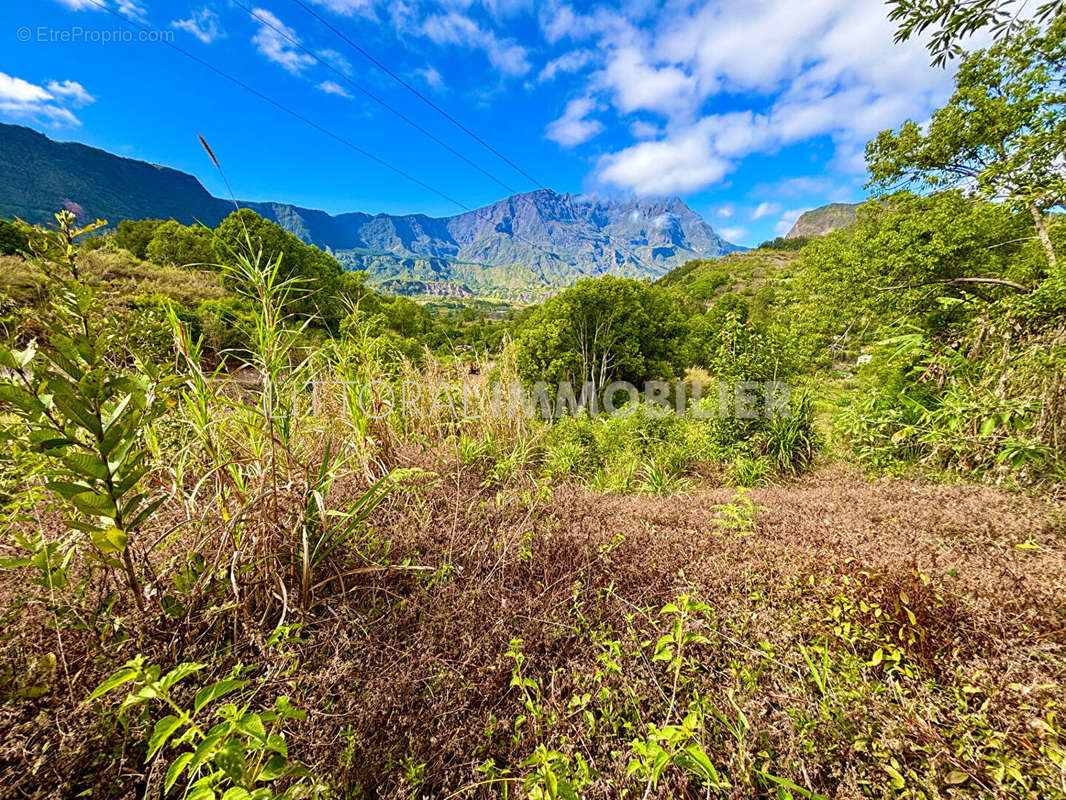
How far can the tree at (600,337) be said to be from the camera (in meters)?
17.7

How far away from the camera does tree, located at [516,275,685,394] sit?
17675mm

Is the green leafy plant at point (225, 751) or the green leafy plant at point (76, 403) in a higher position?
the green leafy plant at point (76, 403)

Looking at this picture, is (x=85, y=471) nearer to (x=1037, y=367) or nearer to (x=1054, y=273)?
(x=1037, y=367)

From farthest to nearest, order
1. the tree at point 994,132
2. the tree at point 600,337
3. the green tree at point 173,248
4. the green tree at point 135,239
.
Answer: the green tree at point 135,239 → the green tree at point 173,248 → the tree at point 600,337 → the tree at point 994,132

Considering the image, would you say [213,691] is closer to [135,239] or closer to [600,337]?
[600,337]

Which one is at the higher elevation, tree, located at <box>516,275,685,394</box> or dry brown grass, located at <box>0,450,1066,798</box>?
tree, located at <box>516,275,685,394</box>

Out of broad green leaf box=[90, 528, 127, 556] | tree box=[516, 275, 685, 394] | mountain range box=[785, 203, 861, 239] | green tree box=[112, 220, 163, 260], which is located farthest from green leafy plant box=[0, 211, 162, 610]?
mountain range box=[785, 203, 861, 239]

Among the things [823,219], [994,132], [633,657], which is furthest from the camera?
[823,219]

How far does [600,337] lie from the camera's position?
728 inches

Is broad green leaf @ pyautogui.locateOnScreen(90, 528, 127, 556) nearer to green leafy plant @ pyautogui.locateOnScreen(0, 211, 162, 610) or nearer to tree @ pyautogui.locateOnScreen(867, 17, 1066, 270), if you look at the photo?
green leafy plant @ pyautogui.locateOnScreen(0, 211, 162, 610)

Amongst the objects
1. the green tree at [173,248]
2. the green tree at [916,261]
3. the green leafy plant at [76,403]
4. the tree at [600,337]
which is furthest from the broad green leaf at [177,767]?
the green tree at [173,248]

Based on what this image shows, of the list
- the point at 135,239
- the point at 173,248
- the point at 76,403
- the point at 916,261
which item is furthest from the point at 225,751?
the point at 135,239

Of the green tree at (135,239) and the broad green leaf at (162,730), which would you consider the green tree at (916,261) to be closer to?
the broad green leaf at (162,730)

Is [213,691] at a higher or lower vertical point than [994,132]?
lower
